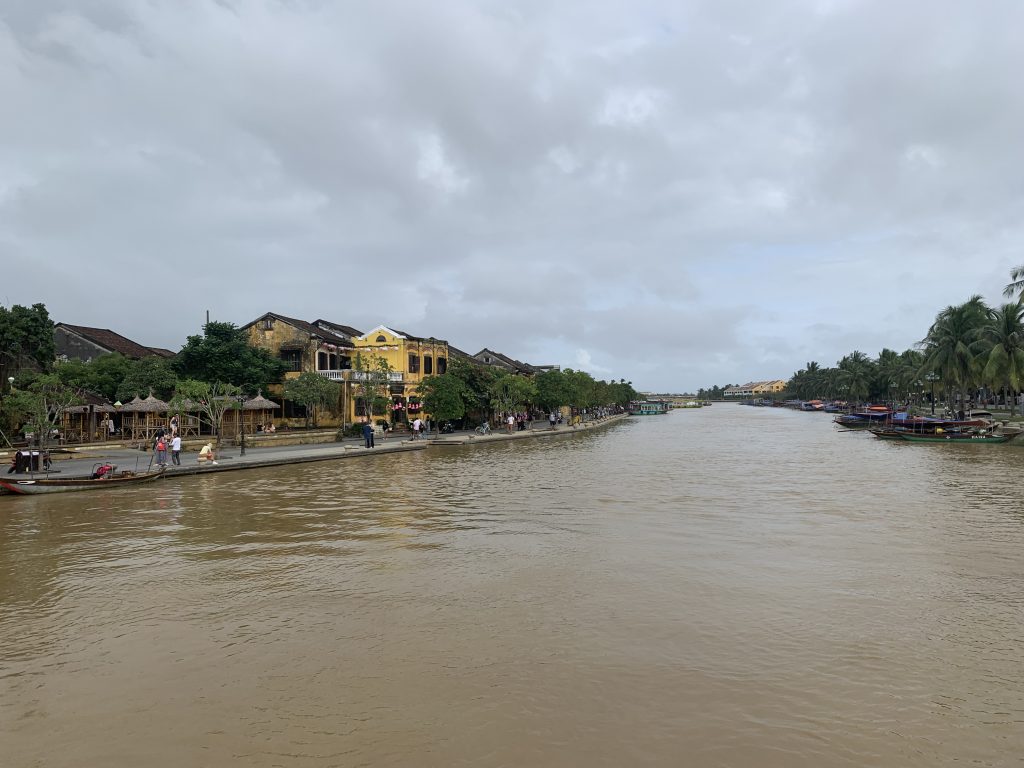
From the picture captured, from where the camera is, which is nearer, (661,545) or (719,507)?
(661,545)

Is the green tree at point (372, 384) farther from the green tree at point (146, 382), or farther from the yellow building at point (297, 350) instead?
the green tree at point (146, 382)

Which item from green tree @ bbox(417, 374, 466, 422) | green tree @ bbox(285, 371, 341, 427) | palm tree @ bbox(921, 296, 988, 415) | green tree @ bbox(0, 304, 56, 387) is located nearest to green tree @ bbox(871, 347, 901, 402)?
palm tree @ bbox(921, 296, 988, 415)

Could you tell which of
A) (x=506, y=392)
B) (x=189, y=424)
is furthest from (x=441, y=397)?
(x=189, y=424)

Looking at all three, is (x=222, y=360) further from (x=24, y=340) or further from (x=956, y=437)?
(x=956, y=437)

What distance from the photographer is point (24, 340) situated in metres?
30.9

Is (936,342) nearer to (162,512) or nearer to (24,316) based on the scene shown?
(162,512)

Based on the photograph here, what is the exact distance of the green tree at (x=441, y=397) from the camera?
46744mm

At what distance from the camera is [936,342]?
56250 millimetres

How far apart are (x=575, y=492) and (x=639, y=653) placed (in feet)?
44.7

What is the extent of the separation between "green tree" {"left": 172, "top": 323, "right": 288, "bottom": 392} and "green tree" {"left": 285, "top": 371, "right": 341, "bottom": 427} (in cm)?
255

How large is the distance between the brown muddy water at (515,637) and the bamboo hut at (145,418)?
18.0 m

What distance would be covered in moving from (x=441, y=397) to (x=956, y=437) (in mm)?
38202

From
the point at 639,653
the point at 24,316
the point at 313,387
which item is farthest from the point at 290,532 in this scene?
the point at 313,387

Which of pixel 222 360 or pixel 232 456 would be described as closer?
pixel 232 456
